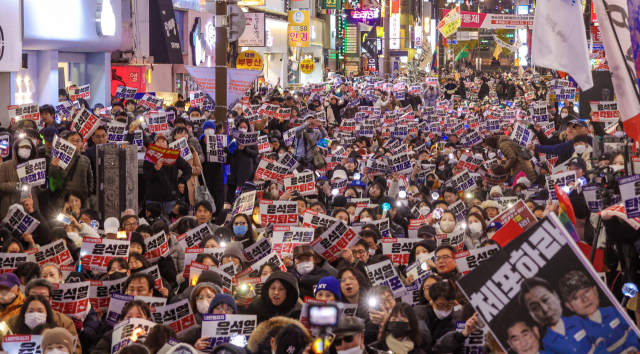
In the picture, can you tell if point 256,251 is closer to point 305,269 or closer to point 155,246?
point 305,269

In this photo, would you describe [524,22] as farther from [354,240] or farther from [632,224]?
[632,224]

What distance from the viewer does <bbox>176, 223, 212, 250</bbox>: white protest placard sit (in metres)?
9.12

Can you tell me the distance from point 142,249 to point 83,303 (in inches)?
69.7

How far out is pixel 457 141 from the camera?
814 inches

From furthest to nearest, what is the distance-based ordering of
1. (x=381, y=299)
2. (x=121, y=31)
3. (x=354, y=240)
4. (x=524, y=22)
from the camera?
1. (x=524, y=22)
2. (x=121, y=31)
3. (x=354, y=240)
4. (x=381, y=299)

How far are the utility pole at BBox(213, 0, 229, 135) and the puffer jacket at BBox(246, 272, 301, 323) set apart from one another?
8.25 metres

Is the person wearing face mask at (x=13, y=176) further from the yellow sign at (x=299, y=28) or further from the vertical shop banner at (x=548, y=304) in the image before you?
the yellow sign at (x=299, y=28)

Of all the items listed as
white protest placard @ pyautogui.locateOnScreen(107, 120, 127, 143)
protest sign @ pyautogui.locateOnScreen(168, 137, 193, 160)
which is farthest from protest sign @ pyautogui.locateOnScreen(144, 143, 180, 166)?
white protest placard @ pyautogui.locateOnScreen(107, 120, 127, 143)

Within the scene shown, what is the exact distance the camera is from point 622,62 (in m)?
5.40

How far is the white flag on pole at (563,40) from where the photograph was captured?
657 cm

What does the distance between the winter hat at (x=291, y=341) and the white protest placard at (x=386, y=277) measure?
247 centimetres

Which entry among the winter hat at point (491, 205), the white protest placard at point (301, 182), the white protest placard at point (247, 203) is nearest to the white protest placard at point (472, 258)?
the winter hat at point (491, 205)

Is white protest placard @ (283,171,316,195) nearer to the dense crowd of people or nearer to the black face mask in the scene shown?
the dense crowd of people

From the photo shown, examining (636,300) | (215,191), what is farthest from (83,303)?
(215,191)
